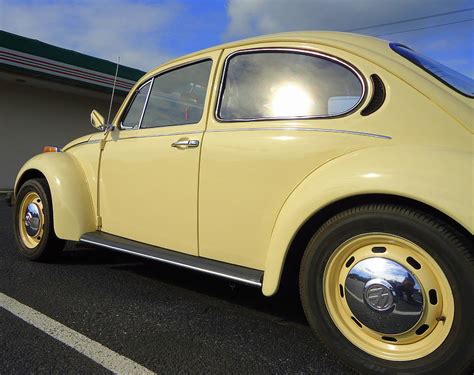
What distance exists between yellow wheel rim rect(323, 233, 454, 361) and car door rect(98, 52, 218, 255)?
1.02 m

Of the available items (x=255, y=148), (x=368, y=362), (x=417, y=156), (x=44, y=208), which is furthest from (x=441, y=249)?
(x=44, y=208)

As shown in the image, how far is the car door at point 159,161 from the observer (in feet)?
9.75

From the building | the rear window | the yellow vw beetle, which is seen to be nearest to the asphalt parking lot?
the yellow vw beetle

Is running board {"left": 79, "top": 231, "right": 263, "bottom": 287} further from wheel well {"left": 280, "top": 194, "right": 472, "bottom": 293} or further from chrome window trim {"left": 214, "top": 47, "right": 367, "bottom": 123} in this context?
chrome window trim {"left": 214, "top": 47, "right": 367, "bottom": 123}

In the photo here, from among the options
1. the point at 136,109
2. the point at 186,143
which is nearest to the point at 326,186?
the point at 186,143

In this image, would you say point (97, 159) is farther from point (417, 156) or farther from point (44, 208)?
point (417, 156)

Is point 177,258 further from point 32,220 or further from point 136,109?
point 32,220

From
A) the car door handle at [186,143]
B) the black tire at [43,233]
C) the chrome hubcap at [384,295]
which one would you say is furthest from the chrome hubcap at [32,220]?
the chrome hubcap at [384,295]

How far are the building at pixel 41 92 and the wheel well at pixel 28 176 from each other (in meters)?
7.81

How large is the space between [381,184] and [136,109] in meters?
2.33

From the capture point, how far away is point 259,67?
9.45 feet

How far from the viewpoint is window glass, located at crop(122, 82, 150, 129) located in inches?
144

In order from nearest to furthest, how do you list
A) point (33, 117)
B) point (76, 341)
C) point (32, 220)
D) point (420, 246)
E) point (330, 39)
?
point (420, 246) → point (76, 341) → point (330, 39) → point (32, 220) → point (33, 117)

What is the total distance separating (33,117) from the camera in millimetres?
13258
